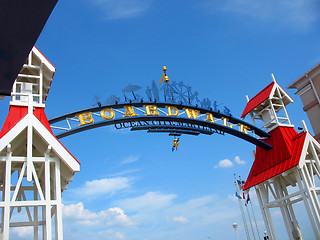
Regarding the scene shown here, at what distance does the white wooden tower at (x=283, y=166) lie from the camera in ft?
53.9

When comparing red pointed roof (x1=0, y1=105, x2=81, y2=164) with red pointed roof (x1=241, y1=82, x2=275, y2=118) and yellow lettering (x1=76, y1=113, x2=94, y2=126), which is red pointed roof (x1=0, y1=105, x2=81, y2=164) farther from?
red pointed roof (x1=241, y1=82, x2=275, y2=118)

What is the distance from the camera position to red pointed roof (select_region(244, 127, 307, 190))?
1727 centimetres

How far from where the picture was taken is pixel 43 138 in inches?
423

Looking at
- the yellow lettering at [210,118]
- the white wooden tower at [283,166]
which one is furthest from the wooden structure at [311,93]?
the yellow lettering at [210,118]

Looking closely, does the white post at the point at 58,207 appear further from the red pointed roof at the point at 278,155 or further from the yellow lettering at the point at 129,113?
the red pointed roof at the point at 278,155

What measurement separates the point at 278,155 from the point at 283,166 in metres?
1.28

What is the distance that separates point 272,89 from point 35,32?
772 inches

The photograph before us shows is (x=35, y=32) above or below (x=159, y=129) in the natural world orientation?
below

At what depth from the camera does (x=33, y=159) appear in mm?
10562

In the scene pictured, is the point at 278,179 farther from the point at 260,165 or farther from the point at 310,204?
the point at 310,204

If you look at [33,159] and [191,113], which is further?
[191,113]

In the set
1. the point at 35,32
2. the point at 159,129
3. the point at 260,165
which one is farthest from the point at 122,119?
the point at 35,32

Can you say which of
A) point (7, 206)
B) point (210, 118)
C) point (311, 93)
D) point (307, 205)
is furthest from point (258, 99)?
point (7, 206)

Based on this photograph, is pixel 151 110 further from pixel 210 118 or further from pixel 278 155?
pixel 278 155
